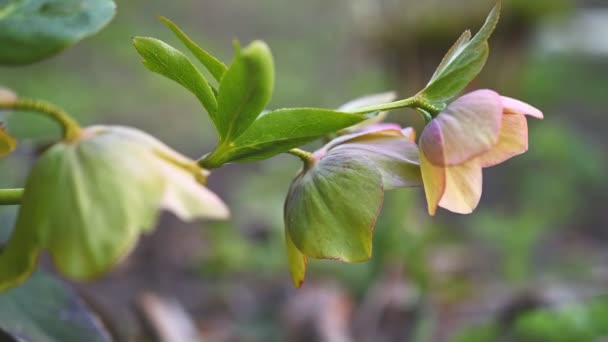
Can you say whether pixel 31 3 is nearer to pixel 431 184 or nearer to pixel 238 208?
pixel 431 184

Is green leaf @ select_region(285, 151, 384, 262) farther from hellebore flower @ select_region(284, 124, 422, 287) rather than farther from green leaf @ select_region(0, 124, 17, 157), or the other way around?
green leaf @ select_region(0, 124, 17, 157)

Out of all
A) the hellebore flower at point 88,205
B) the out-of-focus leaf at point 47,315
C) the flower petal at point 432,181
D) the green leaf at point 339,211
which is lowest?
the out-of-focus leaf at point 47,315

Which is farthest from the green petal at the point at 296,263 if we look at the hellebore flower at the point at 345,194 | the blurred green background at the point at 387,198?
the blurred green background at the point at 387,198

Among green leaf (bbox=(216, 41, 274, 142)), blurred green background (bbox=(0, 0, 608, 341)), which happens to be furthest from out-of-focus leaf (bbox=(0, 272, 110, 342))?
green leaf (bbox=(216, 41, 274, 142))

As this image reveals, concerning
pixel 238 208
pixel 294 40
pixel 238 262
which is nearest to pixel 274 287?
pixel 238 262

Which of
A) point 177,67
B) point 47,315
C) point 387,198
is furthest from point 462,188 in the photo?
point 387,198

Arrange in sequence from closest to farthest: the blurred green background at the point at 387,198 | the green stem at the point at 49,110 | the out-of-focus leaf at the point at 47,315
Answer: the green stem at the point at 49,110, the out-of-focus leaf at the point at 47,315, the blurred green background at the point at 387,198

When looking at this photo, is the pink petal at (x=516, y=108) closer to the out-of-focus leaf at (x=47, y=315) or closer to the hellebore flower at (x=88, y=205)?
the hellebore flower at (x=88, y=205)

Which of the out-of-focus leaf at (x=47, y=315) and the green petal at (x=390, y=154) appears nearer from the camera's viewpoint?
the green petal at (x=390, y=154)
